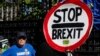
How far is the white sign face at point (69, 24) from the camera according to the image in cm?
488

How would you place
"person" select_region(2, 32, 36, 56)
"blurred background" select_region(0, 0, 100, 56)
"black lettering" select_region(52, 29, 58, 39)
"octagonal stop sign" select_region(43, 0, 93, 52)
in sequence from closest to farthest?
"octagonal stop sign" select_region(43, 0, 93, 52)
"black lettering" select_region(52, 29, 58, 39)
"person" select_region(2, 32, 36, 56)
"blurred background" select_region(0, 0, 100, 56)

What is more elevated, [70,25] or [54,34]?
[70,25]

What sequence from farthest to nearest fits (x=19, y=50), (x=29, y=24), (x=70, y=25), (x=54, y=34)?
(x=29, y=24), (x=19, y=50), (x=54, y=34), (x=70, y=25)

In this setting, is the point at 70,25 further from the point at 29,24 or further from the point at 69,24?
the point at 29,24

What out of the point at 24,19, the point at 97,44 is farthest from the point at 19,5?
the point at 97,44

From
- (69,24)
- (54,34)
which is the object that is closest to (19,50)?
(54,34)

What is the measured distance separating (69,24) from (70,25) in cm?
2

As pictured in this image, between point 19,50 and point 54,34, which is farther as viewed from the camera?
point 19,50

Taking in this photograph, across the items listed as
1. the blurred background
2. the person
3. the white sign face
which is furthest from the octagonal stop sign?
the blurred background

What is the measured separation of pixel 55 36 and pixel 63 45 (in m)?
0.16

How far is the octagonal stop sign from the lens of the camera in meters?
4.86

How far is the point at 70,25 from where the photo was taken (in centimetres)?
493

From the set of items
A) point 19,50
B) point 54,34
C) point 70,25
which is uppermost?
point 70,25

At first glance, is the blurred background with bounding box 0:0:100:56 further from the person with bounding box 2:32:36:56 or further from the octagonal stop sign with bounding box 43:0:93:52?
the octagonal stop sign with bounding box 43:0:93:52
